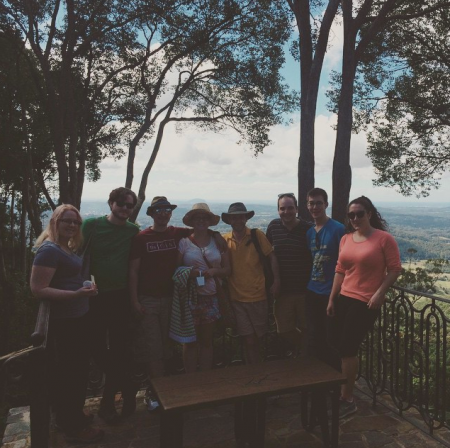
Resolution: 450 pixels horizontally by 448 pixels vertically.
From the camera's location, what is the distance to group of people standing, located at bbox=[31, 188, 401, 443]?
3.17 meters

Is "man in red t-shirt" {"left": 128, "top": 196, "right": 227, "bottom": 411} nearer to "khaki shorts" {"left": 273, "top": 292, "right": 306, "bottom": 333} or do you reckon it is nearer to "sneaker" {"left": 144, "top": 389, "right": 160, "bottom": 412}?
"sneaker" {"left": 144, "top": 389, "right": 160, "bottom": 412}

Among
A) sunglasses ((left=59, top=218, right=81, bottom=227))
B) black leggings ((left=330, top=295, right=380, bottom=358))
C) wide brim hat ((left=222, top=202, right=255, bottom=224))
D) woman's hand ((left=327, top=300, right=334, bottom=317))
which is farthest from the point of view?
wide brim hat ((left=222, top=202, right=255, bottom=224))

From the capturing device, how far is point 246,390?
278cm

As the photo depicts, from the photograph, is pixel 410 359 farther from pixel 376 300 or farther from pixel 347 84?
pixel 347 84

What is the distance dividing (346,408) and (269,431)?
2.56 feet

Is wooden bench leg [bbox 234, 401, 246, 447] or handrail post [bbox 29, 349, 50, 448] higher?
handrail post [bbox 29, 349, 50, 448]

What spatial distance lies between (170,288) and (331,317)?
1.47m

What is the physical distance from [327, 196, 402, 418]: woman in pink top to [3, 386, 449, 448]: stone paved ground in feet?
0.92

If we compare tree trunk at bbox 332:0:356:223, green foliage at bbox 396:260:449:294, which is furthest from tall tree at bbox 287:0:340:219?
green foliage at bbox 396:260:449:294

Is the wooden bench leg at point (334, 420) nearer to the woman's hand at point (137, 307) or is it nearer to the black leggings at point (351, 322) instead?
the black leggings at point (351, 322)

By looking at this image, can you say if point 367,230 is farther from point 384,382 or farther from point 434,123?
point 434,123

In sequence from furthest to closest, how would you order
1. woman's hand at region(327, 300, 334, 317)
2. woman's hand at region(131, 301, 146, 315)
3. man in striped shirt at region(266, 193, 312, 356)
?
man in striped shirt at region(266, 193, 312, 356) → woman's hand at region(327, 300, 334, 317) → woman's hand at region(131, 301, 146, 315)

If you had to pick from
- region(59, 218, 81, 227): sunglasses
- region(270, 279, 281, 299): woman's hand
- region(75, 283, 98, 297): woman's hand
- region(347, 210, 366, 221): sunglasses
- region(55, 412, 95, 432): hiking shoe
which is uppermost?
region(347, 210, 366, 221): sunglasses

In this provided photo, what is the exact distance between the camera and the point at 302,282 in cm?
394
